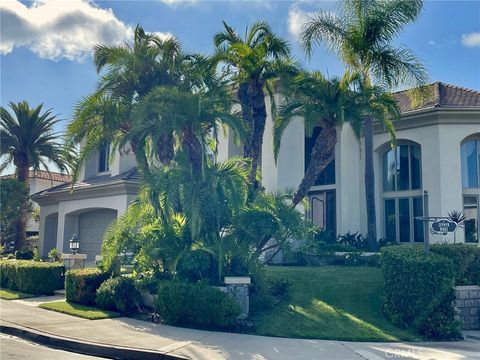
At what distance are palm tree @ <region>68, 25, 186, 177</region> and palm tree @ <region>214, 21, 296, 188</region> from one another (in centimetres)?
157

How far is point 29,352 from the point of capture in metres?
8.95

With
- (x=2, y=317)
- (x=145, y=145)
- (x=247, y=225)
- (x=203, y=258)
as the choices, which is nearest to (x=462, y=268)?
(x=247, y=225)

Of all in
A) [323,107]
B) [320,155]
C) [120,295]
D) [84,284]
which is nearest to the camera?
[120,295]

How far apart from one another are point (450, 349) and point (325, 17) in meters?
12.3

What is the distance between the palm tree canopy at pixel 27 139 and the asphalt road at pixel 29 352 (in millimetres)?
18562

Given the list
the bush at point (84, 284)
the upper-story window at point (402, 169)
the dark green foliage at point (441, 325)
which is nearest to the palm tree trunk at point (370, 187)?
the upper-story window at point (402, 169)

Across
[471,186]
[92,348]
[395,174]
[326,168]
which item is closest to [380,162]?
[395,174]

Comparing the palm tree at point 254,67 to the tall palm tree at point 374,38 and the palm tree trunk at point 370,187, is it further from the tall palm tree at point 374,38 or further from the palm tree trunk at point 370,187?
the palm tree trunk at point 370,187

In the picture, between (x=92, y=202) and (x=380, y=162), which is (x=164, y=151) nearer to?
(x=92, y=202)

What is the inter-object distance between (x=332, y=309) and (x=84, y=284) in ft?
22.3

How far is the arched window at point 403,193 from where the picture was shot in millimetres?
20844

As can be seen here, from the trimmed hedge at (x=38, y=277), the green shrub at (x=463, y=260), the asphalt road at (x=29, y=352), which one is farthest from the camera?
the trimmed hedge at (x=38, y=277)

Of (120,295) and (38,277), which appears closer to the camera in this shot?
(120,295)

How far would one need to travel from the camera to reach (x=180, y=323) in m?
11.4
